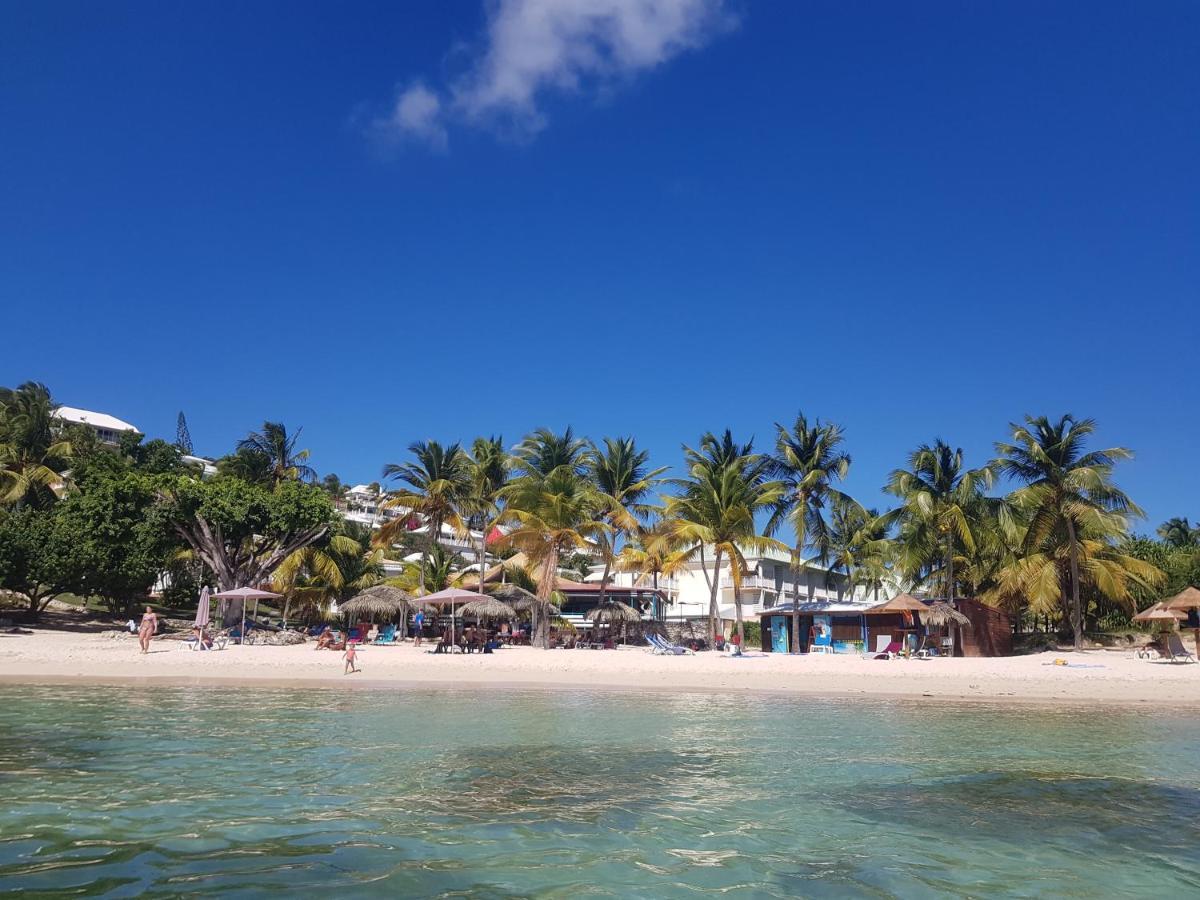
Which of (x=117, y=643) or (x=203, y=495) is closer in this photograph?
(x=117, y=643)

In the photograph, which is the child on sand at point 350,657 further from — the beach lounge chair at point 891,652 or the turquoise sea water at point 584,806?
the beach lounge chair at point 891,652

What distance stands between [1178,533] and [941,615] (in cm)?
7231

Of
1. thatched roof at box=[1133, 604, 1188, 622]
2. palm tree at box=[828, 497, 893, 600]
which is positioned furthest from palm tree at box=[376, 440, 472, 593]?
thatched roof at box=[1133, 604, 1188, 622]

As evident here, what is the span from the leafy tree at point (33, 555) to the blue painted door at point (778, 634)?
90.4 ft

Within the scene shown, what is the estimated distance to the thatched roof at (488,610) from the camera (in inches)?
1268

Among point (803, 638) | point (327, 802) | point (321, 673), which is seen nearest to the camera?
point (327, 802)

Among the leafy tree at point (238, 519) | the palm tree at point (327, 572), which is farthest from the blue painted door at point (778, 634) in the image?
the palm tree at point (327, 572)

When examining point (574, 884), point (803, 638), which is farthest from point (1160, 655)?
point (574, 884)

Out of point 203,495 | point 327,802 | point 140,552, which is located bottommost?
point 327,802

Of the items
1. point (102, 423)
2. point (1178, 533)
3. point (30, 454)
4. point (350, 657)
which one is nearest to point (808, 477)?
point (350, 657)

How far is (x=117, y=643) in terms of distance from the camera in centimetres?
→ 2733

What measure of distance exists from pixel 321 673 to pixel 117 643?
971 centimetres

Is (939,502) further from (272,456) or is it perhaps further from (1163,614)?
(272,456)

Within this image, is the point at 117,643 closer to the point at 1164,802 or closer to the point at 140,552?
the point at 140,552
